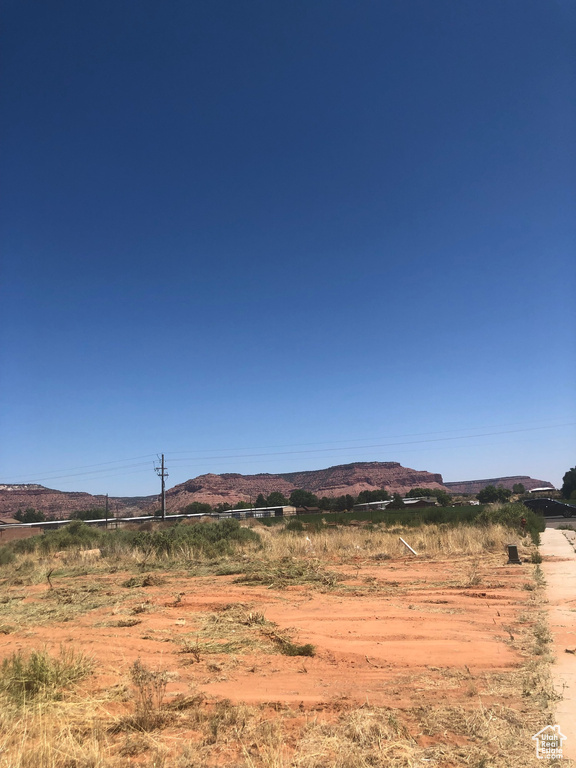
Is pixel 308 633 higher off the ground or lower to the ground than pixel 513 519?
higher

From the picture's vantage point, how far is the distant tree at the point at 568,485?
8296 cm

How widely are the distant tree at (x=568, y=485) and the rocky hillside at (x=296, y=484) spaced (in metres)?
77.3

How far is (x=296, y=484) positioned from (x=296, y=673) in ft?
589

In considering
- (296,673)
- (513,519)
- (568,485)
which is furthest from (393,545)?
(568,485)

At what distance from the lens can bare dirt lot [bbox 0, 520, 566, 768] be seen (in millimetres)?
4219

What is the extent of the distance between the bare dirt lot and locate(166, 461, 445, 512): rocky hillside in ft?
468

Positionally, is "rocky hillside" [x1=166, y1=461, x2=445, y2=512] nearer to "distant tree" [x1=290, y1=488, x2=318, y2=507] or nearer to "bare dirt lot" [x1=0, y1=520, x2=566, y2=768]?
"distant tree" [x1=290, y1=488, x2=318, y2=507]

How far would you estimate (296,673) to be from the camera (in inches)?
254

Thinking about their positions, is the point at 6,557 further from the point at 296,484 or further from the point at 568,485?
the point at 296,484

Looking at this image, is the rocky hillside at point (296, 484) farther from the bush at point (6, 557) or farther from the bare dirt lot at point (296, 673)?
the bare dirt lot at point (296, 673)

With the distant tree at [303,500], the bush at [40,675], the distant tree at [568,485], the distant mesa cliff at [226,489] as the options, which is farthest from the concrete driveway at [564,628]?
the distant mesa cliff at [226,489]

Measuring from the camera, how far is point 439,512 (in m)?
36.7

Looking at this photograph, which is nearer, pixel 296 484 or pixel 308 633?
pixel 308 633

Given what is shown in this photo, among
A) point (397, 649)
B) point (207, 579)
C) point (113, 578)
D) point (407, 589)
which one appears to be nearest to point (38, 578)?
point (113, 578)
